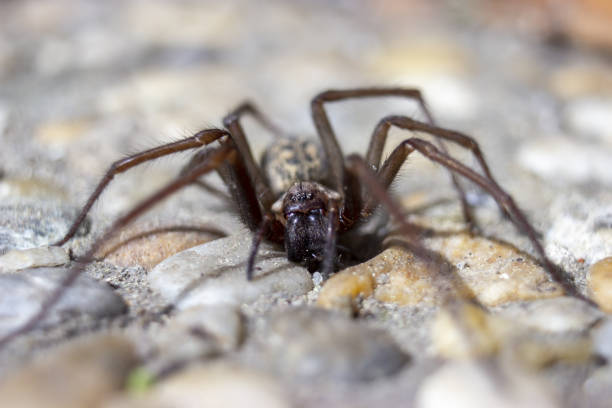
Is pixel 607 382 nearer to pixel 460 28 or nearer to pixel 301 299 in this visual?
pixel 301 299

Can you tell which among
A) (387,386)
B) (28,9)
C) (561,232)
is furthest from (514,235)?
(28,9)

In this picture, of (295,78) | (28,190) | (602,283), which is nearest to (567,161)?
(602,283)

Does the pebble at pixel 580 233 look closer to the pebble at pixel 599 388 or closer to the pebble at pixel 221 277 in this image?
the pebble at pixel 599 388

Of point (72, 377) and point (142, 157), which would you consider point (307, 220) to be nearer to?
point (142, 157)

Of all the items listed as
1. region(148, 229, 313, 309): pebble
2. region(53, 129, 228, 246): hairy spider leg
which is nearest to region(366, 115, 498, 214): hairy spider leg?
region(148, 229, 313, 309): pebble

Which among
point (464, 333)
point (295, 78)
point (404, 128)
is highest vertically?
point (295, 78)

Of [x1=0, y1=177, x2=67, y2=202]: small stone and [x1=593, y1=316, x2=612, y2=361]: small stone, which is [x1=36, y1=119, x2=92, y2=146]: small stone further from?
[x1=593, y1=316, x2=612, y2=361]: small stone

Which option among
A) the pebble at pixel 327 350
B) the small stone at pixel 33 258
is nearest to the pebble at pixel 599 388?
the pebble at pixel 327 350
